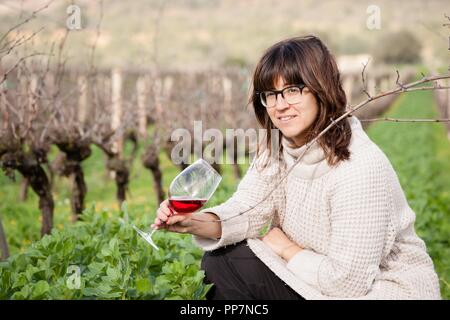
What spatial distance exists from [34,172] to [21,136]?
0.31m

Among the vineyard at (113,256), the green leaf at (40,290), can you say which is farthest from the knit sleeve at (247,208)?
the green leaf at (40,290)

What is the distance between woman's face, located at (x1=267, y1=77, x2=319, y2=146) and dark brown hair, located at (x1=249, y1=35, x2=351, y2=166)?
0.02m

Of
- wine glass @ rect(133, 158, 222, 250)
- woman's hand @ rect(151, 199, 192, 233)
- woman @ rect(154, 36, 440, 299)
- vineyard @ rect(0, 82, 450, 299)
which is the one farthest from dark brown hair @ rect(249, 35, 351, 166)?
vineyard @ rect(0, 82, 450, 299)

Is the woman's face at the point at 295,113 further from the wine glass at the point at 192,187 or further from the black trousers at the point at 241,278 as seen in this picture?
the black trousers at the point at 241,278

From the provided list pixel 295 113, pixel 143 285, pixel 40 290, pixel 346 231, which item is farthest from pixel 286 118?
pixel 40 290

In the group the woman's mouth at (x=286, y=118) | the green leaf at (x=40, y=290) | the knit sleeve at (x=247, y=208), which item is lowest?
the green leaf at (x=40, y=290)

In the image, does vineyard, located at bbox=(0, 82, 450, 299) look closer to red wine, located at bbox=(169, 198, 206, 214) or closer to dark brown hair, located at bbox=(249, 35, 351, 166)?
red wine, located at bbox=(169, 198, 206, 214)

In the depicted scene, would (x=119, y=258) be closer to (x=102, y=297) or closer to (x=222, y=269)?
(x=102, y=297)

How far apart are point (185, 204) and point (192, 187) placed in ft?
0.23

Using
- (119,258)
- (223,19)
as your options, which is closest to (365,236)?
(119,258)

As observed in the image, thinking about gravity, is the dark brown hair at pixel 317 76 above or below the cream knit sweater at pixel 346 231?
above

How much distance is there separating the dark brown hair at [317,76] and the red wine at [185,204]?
572 millimetres

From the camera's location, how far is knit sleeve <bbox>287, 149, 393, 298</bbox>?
2.33 m

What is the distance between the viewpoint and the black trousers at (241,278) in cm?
262
